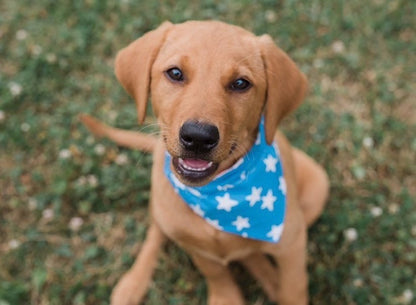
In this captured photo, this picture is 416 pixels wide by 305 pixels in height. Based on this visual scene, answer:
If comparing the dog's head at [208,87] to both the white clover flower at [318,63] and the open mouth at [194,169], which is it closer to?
the open mouth at [194,169]

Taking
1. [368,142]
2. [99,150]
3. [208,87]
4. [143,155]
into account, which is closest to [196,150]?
[208,87]

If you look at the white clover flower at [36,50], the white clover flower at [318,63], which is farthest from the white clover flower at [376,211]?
the white clover flower at [36,50]

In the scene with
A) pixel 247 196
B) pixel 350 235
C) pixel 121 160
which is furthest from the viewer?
pixel 121 160

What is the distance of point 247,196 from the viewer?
3.11 m

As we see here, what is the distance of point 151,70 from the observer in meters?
2.86

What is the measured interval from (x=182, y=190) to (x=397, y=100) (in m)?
2.57

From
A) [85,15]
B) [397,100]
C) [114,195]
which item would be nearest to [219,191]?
[114,195]

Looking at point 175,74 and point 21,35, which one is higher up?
point 175,74

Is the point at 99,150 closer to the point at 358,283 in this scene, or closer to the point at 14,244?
the point at 14,244

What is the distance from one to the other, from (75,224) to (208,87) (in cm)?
203

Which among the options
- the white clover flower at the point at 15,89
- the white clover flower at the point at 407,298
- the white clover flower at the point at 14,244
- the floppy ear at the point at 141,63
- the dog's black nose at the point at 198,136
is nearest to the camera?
the dog's black nose at the point at 198,136

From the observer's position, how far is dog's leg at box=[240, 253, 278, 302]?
12.1ft

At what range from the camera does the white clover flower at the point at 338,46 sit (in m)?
4.95

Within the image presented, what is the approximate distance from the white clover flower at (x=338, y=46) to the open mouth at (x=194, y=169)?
2667mm
